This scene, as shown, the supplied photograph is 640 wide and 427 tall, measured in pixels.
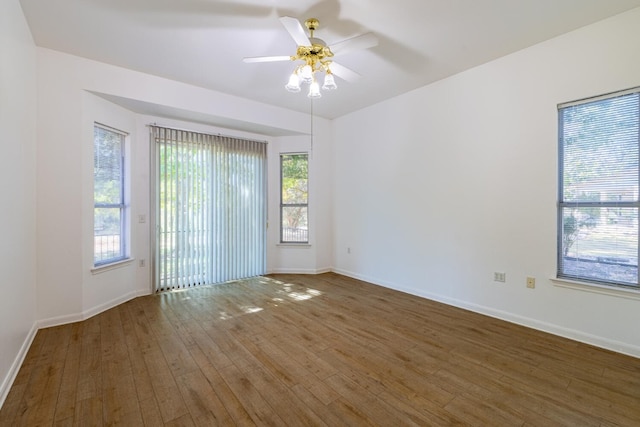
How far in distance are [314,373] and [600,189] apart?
3.04 meters

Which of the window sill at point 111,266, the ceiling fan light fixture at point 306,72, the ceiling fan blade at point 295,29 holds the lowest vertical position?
the window sill at point 111,266

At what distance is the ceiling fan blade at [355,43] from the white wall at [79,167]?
235 centimetres

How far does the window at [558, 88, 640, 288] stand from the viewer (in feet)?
7.82

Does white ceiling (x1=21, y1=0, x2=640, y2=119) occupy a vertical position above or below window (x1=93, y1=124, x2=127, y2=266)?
above

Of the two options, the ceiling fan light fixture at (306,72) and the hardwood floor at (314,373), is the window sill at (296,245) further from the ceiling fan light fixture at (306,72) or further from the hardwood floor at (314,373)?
the ceiling fan light fixture at (306,72)

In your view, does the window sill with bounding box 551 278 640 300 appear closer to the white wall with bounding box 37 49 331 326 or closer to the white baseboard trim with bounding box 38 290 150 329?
the white wall with bounding box 37 49 331 326

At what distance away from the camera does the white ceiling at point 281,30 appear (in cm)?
231

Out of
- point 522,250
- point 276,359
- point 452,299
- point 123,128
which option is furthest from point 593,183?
point 123,128

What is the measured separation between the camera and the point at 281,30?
8.61ft

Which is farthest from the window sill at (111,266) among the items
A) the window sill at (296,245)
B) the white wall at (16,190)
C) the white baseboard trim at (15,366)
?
the window sill at (296,245)

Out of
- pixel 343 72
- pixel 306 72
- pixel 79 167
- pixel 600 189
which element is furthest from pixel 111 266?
pixel 600 189

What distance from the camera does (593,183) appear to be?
8.43 ft

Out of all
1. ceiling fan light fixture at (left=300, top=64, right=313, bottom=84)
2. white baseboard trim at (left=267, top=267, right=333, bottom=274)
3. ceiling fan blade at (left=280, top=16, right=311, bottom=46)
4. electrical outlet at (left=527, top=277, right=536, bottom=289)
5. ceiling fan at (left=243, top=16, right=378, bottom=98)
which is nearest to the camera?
ceiling fan blade at (left=280, top=16, right=311, bottom=46)

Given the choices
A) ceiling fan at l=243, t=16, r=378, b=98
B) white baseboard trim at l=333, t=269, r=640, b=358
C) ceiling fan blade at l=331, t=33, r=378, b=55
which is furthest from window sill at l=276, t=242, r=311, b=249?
ceiling fan blade at l=331, t=33, r=378, b=55
